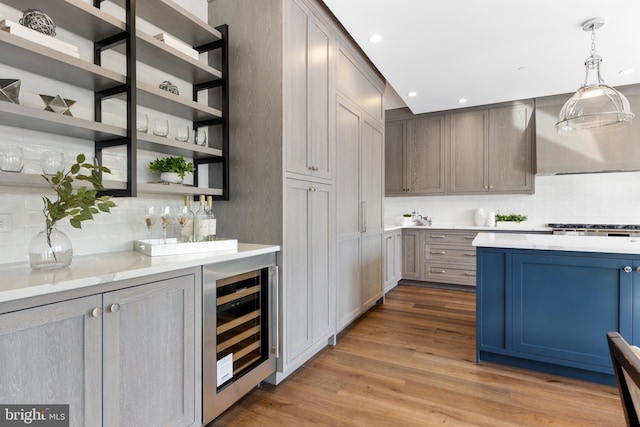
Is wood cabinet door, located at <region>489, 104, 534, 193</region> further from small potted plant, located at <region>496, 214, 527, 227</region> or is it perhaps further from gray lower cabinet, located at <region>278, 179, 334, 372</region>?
gray lower cabinet, located at <region>278, 179, 334, 372</region>

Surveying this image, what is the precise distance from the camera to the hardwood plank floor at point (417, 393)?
6.00ft

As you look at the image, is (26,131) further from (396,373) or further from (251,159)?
(396,373)

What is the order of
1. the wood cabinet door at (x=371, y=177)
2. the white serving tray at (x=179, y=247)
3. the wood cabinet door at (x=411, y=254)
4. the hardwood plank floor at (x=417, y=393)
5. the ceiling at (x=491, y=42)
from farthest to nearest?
the wood cabinet door at (x=411, y=254), the wood cabinet door at (x=371, y=177), the ceiling at (x=491, y=42), the hardwood plank floor at (x=417, y=393), the white serving tray at (x=179, y=247)

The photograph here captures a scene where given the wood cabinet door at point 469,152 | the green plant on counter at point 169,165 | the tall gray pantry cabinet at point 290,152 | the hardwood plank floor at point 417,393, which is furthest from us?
the wood cabinet door at point 469,152

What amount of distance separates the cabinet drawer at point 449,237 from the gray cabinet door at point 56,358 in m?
4.33

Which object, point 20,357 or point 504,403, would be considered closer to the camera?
point 20,357

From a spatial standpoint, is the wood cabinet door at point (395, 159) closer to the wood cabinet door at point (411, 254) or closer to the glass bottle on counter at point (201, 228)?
the wood cabinet door at point (411, 254)

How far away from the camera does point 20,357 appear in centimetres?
101

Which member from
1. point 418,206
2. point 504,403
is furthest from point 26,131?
point 418,206

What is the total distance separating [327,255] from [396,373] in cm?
98

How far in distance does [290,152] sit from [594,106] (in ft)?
7.51

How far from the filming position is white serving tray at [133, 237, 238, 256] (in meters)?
1.65

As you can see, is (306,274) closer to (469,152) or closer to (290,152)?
(290,152)

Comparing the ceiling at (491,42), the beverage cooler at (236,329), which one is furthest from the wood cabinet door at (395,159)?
the beverage cooler at (236,329)
